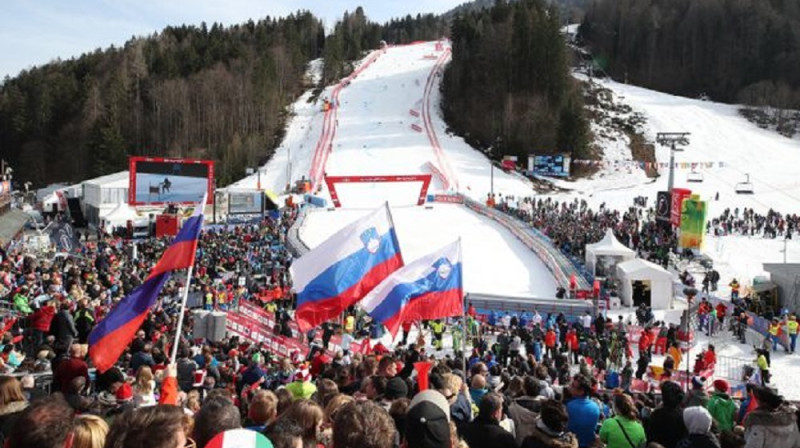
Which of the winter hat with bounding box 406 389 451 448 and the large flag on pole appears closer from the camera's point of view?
the winter hat with bounding box 406 389 451 448

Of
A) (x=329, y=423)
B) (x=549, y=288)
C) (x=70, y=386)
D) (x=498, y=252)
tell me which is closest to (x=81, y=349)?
(x=70, y=386)

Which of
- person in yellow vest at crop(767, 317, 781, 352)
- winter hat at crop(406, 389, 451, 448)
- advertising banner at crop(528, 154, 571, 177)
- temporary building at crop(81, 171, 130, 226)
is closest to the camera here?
winter hat at crop(406, 389, 451, 448)

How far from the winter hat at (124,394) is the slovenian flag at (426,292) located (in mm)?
3163

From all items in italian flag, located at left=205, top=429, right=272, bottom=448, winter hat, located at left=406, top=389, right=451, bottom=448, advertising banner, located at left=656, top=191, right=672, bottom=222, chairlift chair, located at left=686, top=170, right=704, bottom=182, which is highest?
italian flag, located at left=205, top=429, right=272, bottom=448

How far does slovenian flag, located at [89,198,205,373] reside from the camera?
666 cm

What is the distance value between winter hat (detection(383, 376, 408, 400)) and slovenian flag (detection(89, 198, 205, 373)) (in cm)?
288

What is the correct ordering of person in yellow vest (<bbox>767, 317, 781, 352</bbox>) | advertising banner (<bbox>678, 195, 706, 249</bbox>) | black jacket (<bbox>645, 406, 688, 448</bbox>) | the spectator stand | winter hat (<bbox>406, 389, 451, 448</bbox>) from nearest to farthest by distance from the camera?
winter hat (<bbox>406, 389, 451, 448</bbox>), black jacket (<bbox>645, 406, 688, 448</bbox>), person in yellow vest (<bbox>767, 317, 781, 352</bbox>), the spectator stand, advertising banner (<bbox>678, 195, 706, 249</bbox>)

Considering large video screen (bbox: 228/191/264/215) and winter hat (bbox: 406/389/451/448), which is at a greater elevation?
winter hat (bbox: 406/389/451/448)

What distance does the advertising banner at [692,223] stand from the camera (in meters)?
25.9

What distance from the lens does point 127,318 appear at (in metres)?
6.80

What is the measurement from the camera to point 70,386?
5.52 meters

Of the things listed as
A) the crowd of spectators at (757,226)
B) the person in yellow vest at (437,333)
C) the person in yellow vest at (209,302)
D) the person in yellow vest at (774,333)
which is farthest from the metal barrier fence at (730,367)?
the crowd of spectators at (757,226)

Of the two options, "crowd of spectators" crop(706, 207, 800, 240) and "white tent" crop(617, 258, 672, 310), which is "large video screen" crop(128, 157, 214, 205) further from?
"crowd of spectators" crop(706, 207, 800, 240)

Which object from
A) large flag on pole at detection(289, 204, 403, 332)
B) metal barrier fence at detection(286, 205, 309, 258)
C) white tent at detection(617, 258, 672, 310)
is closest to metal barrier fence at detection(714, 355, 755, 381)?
white tent at detection(617, 258, 672, 310)
